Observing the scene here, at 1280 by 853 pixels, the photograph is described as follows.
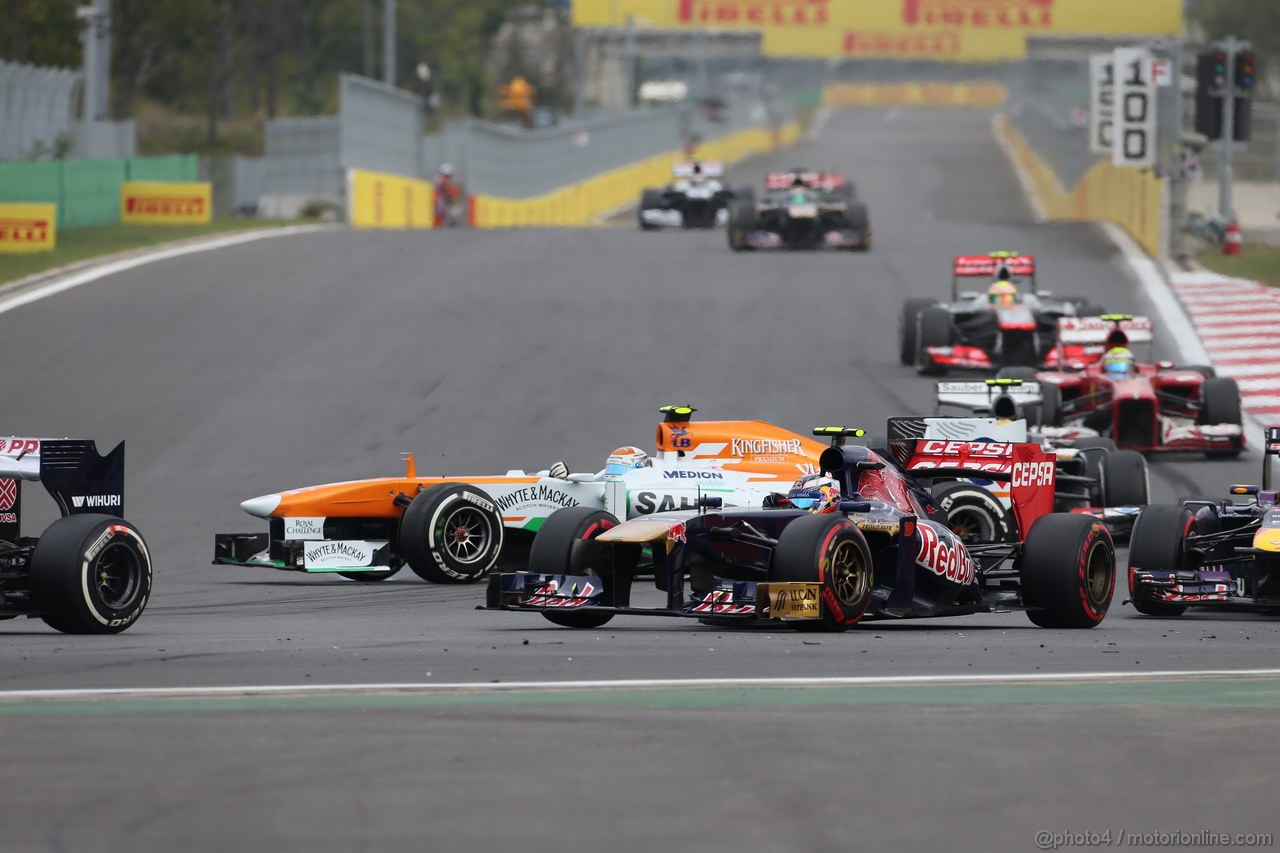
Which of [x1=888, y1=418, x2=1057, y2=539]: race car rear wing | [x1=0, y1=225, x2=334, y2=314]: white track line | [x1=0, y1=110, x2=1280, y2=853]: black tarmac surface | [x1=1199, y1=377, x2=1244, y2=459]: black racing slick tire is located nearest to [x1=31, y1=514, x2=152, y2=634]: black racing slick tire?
[x1=0, y1=110, x2=1280, y2=853]: black tarmac surface

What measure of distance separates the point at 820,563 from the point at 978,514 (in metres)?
4.00

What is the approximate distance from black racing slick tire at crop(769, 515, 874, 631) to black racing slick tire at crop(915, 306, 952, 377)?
14048 mm

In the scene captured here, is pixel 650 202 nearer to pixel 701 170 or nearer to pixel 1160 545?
pixel 701 170

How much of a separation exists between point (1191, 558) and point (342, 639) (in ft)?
17.3

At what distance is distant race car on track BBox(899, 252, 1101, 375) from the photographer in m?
25.1

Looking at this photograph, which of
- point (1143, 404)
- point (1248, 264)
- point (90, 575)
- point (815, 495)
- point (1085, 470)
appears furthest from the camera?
point (1248, 264)

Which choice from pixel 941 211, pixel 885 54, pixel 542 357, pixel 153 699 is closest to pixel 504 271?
pixel 542 357

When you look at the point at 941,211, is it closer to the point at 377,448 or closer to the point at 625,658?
the point at 377,448

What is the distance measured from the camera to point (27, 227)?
35594 mm

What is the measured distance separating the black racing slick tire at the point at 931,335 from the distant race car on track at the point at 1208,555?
1159 cm

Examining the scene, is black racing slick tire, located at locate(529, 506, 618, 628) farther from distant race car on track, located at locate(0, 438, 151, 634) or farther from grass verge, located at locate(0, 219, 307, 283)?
grass verge, located at locate(0, 219, 307, 283)

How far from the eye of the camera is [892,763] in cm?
737

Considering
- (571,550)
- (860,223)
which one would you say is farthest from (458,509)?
(860,223)

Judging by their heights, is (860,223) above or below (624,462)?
above
